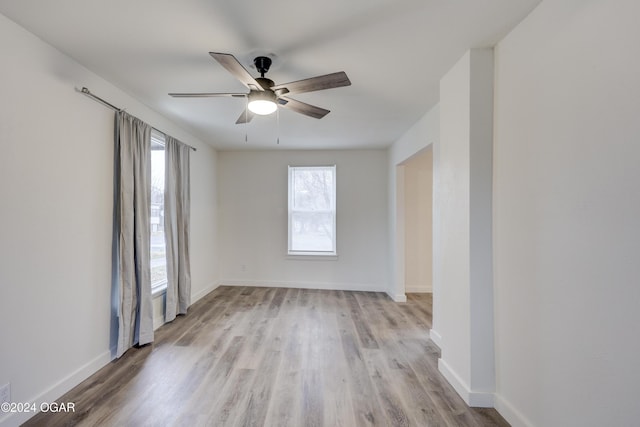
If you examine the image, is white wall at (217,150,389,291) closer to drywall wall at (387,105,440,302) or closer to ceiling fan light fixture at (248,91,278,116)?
drywall wall at (387,105,440,302)

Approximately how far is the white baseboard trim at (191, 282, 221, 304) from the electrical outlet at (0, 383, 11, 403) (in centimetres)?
240

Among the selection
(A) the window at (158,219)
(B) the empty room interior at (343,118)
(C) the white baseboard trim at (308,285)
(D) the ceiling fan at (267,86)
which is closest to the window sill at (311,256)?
(C) the white baseboard trim at (308,285)

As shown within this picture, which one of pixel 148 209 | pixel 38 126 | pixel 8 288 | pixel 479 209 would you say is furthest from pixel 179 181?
pixel 479 209

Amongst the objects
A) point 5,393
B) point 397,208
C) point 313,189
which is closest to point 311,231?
point 313,189

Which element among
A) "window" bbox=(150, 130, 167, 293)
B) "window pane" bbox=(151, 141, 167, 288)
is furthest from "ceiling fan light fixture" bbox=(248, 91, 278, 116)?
"window pane" bbox=(151, 141, 167, 288)

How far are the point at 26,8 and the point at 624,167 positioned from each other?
309 cm

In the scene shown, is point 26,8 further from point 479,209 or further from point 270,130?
point 479,209

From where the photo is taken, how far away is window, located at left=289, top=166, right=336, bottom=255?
494 cm

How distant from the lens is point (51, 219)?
189 cm

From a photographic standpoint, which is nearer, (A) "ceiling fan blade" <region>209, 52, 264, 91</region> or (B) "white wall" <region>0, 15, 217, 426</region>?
(A) "ceiling fan blade" <region>209, 52, 264, 91</region>

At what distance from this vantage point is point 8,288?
5.35 feet

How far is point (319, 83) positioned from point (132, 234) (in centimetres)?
218

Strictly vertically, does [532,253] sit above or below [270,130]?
below

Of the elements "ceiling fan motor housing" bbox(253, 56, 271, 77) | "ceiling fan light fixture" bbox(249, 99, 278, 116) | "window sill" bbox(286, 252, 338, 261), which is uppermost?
"ceiling fan motor housing" bbox(253, 56, 271, 77)
